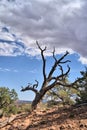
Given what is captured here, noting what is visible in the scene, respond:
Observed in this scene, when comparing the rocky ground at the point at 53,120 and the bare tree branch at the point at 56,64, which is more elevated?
the bare tree branch at the point at 56,64

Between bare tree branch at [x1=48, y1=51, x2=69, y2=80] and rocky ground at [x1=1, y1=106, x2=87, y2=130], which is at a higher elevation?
bare tree branch at [x1=48, y1=51, x2=69, y2=80]

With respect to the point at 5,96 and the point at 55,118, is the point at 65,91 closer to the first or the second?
the point at 5,96

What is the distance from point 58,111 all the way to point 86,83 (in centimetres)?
1946

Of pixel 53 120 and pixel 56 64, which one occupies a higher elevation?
pixel 56 64

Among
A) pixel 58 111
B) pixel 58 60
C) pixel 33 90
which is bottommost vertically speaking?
pixel 58 111

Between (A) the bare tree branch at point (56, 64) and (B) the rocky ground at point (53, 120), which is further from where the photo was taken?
(A) the bare tree branch at point (56, 64)

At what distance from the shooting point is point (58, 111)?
1667 cm

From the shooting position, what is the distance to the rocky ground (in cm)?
1357

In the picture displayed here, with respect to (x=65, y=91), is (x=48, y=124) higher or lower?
lower

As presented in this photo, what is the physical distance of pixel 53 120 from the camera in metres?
14.8

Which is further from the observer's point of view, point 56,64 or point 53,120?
point 56,64

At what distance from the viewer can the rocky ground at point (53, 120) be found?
13.6 meters

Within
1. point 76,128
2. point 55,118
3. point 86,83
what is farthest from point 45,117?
point 86,83

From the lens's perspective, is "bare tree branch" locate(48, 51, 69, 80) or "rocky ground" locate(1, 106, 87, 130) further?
"bare tree branch" locate(48, 51, 69, 80)
